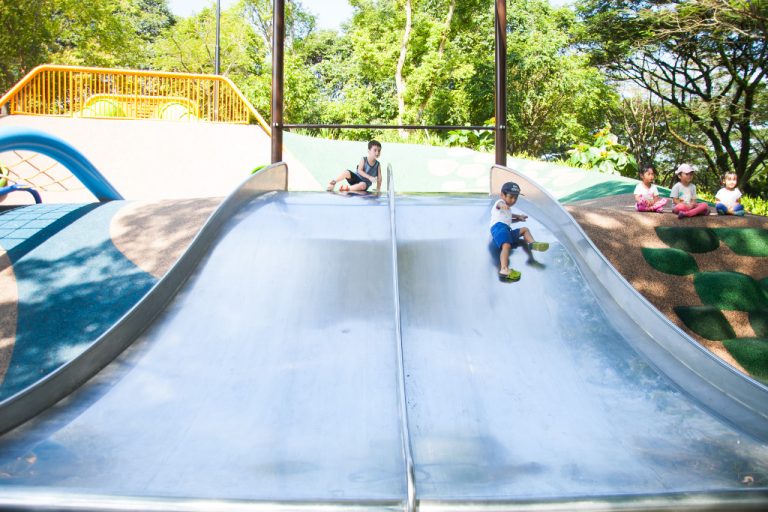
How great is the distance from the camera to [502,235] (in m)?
4.82

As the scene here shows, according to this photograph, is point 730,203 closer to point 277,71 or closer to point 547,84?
point 277,71

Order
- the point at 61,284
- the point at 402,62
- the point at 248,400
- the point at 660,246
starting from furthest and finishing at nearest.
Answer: the point at 402,62, the point at 660,246, the point at 61,284, the point at 248,400

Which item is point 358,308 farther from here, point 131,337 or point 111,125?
point 111,125

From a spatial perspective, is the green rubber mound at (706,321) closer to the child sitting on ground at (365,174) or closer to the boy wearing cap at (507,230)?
the boy wearing cap at (507,230)

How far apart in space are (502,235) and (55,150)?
16.3ft

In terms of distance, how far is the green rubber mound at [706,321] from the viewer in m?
5.38

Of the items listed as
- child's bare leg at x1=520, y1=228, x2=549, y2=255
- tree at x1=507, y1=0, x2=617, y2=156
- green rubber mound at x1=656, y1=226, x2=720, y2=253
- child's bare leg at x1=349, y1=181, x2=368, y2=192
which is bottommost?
green rubber mound at x1=656, y1=226, x2=720, y2=253

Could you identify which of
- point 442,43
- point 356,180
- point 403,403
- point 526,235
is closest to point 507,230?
point 526,235

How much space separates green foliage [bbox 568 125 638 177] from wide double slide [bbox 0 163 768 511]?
1226cm

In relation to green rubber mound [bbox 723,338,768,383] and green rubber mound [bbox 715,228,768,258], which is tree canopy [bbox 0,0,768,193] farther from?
green rubber mound [bbox 723,338,768,383]

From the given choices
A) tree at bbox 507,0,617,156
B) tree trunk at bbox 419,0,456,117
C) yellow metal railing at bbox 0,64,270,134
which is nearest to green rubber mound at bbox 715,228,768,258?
yellow metal railing at bbox 0,64,270,134

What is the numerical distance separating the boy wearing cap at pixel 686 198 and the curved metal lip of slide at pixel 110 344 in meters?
A: 4.77

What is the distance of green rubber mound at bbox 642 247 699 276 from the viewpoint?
6.09m

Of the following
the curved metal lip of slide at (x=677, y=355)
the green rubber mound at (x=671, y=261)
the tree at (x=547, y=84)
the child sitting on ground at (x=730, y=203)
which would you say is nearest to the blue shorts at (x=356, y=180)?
the curved metal lip of slide at (x=677, y=355)
